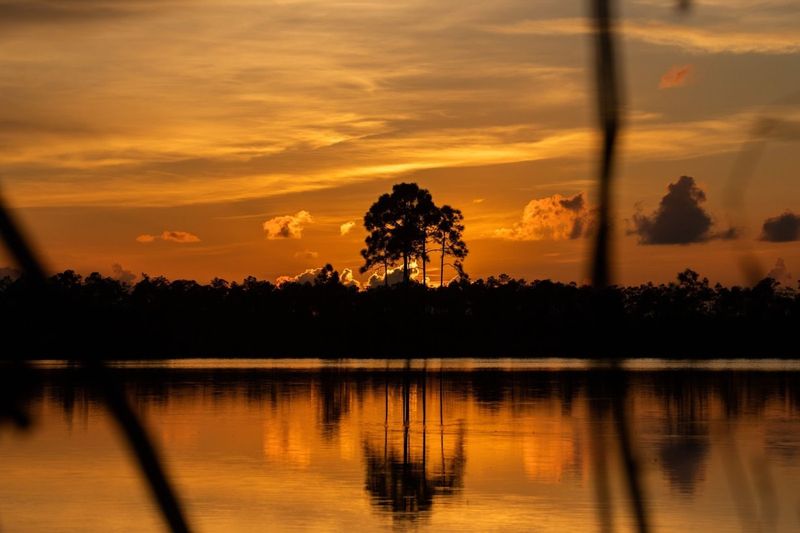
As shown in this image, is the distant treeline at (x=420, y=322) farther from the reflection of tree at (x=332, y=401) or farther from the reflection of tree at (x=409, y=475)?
the reflection of tree at (x=409, y=475)

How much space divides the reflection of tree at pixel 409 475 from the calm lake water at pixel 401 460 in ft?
0.21

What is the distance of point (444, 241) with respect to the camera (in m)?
91.4

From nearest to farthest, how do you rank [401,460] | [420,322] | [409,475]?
[409,475], [401,460], [420,322]

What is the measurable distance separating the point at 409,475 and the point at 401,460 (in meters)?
2.61

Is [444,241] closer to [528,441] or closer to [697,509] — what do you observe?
[528,441]

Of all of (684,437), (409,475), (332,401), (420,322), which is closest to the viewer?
(409,475)

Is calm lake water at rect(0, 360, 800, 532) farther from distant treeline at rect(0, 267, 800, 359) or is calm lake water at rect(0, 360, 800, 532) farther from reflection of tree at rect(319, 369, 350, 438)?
distant treeline at rect(0, 267, 800, 359)

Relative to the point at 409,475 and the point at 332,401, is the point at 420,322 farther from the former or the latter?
the point at 409,475

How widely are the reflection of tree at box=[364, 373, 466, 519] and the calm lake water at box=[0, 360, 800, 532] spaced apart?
0.06 m

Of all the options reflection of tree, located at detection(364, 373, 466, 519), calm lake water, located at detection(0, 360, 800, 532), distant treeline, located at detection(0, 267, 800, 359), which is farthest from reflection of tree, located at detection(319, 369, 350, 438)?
distant treeline, located at detection(0, 267, 800, 359)

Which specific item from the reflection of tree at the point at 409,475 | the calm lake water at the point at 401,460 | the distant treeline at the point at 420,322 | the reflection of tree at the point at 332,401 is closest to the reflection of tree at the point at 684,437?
the calm lake water at the point at 401,460

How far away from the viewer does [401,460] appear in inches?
1192

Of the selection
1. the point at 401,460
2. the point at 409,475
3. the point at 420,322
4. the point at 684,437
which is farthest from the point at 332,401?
the point at 420,322

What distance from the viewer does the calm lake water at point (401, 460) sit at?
21.8m
